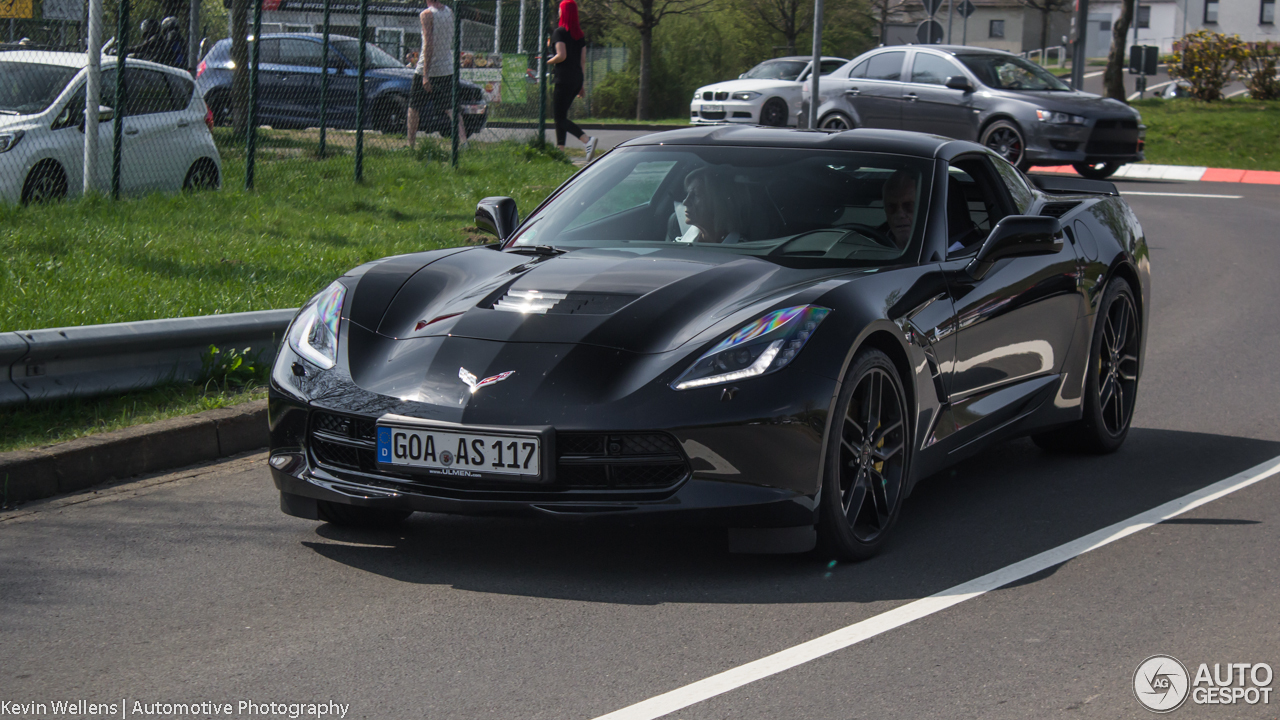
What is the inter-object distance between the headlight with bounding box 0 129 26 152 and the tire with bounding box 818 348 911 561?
813cm

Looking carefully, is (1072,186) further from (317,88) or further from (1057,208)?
(317,88)

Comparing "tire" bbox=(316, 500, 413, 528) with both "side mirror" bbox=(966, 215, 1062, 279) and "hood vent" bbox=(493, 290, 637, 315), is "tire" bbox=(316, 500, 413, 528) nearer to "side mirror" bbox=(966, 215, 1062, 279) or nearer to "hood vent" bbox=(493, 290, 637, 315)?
"hood vent" bbox=(493, 290, 637, 315)

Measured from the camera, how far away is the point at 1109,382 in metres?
6.43

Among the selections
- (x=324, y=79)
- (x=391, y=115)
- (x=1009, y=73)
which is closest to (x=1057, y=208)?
(x=324, y=79)

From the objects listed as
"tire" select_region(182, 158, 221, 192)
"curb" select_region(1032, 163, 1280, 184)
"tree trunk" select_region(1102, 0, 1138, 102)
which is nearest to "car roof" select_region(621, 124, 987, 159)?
"tire" select_region(182, 158, 221, 192)

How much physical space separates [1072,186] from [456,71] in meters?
8.83

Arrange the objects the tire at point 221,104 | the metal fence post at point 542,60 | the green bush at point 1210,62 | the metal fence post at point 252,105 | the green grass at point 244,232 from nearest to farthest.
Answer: the green grass at point 244,232 → the metal fence post at point 252,105 → the tire at point 221,104 → the metal fence post at point 542,60 → the green bush at point 1210,62

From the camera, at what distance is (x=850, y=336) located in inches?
174

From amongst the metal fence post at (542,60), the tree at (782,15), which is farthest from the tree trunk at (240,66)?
the tree at (782,15)

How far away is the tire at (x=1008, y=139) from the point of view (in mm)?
19312

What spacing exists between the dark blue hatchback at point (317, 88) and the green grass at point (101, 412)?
6.60 m

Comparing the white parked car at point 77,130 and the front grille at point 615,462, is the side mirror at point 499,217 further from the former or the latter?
the white parked car at point 77,130

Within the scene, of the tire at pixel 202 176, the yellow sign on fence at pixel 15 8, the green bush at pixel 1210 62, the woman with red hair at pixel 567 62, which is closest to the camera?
the yellow sign on fence at pixel 15 8

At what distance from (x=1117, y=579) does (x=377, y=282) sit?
2.54m
